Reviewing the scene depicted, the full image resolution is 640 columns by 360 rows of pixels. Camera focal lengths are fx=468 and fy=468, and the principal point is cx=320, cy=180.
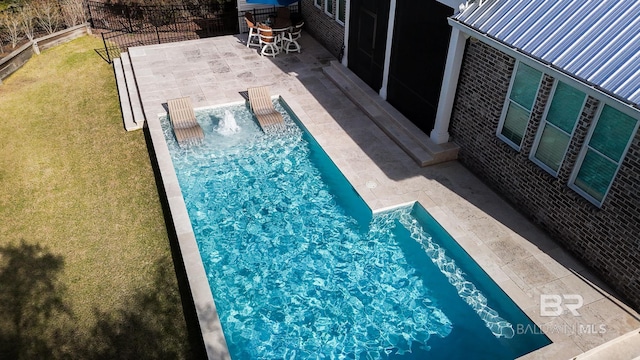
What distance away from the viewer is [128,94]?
15508mm

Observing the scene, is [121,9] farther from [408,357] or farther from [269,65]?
[408,357]

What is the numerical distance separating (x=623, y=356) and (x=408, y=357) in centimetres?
354

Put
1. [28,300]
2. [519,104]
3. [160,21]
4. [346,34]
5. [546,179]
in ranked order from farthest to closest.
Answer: [160,21], [346,34], [519,104], [546,179], [28,300]

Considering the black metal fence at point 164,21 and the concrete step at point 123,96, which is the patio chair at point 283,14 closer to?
the black metal fence at point 164,21

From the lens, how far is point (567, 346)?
25.6 ft

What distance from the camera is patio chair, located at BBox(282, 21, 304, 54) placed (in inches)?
711

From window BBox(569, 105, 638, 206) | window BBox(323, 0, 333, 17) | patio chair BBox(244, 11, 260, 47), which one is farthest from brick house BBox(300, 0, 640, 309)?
→ patio chair BBox(244, 11, 260, 47)

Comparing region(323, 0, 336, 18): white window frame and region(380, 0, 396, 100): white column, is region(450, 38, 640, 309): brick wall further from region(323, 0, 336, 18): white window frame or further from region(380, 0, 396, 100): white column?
region(323, 0, 336, 18): white window frame

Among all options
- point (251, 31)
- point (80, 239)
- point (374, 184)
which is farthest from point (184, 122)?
point (251, 31)

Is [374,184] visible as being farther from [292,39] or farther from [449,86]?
[292,39]

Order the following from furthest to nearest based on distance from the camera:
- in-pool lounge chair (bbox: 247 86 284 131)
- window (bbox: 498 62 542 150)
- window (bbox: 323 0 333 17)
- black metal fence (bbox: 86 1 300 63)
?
black metal fence (bbox: 86 1 300 63) → window (bbox: 323 0 333 17) → in-pool lounge chair (bbox: 247 86 284 131) → window (bbox: 498 62 542 150)

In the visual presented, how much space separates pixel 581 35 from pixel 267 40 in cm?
1206

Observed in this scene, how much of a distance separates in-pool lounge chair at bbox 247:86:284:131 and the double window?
639 centimetres

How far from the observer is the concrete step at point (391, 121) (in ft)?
39.8
